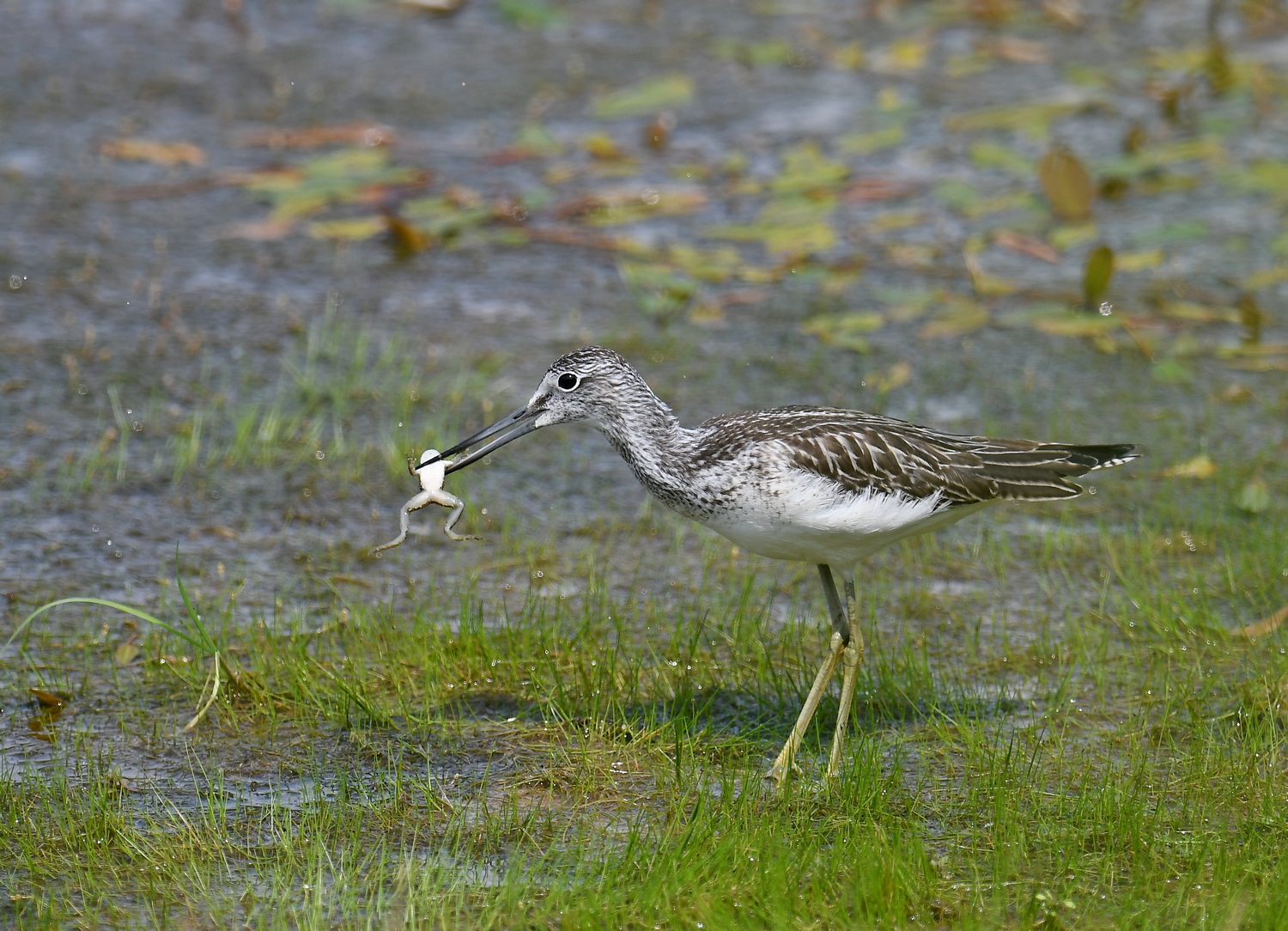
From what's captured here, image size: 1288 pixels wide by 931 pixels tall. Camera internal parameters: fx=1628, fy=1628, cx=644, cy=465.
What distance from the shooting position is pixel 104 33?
12.6 meters

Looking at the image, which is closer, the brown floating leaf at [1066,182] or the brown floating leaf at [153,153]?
the brown floating leaf at [1066,182]

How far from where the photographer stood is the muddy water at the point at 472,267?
7.52 m

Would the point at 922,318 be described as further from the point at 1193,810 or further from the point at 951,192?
the point at 1193,810

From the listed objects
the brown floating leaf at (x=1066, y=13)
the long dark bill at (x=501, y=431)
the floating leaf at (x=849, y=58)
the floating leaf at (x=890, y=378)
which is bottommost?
the floating leaf at (x=890, y=378)

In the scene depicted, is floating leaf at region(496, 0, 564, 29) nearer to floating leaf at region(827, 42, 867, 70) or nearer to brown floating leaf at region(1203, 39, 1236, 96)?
floating leaf at region(827, 42, 867, 70)

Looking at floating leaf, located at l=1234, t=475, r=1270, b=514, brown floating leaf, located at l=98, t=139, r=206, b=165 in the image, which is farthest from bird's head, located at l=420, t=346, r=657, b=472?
brown floating leaf, located at l=98, t=139, r=206, b=165

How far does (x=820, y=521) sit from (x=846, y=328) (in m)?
4.00

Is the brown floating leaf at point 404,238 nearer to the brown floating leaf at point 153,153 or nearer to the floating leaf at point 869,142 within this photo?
the brown floating leaf at point 153,153

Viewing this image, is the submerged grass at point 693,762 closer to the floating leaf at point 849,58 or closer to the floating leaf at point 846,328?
the floating leaf at point 846,328

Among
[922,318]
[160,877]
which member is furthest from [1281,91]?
[160,877]

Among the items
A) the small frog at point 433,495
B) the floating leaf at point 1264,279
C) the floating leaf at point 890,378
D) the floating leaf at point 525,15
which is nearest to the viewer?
the small frog at point 433,495

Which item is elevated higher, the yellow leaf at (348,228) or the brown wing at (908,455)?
the brown wing at (908,455)

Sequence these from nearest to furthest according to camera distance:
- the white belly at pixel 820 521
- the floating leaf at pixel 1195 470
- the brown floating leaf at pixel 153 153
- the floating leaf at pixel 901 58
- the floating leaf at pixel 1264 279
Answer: the white belly at pixel 820 521 < the floating leaf at pixel 1195 470 < the floating leaf at pixel 1264 279 < the brown floating leaf at pixel 153 153 < the floating leaf at pixel 901 58

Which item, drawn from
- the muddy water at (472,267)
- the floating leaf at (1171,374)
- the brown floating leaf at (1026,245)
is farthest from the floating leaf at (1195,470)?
the brown floating leaf at (1026,245)
